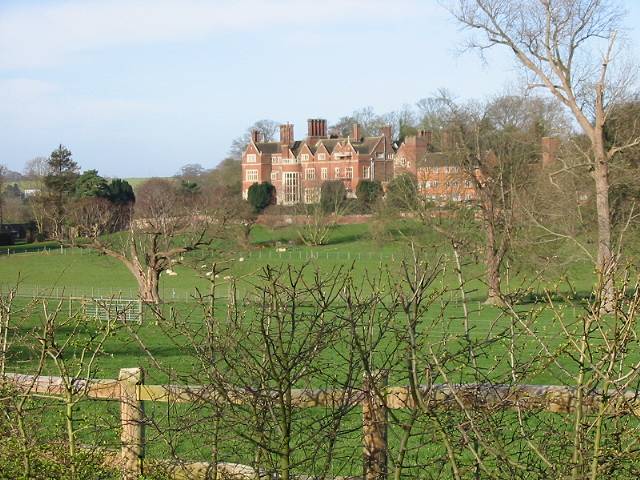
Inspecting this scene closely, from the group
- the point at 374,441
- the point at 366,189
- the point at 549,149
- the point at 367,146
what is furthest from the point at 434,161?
the point at 367,146

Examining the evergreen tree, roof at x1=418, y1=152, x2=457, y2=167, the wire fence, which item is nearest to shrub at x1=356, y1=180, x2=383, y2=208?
the wire fence

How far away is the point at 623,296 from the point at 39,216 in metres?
62.7

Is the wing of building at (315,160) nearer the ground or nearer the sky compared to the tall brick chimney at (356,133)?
nearer the ground

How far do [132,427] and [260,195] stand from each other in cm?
7866

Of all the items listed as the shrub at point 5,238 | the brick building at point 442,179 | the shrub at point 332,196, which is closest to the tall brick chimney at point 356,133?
the shrub at point 332,196

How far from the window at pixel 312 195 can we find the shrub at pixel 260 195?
9184mm

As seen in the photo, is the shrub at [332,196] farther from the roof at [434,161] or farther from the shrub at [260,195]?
the roof at [434,161]

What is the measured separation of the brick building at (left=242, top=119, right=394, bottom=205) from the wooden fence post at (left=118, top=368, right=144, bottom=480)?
81.8m

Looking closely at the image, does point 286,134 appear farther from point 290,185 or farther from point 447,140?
point 447,140

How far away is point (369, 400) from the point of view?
181 inches

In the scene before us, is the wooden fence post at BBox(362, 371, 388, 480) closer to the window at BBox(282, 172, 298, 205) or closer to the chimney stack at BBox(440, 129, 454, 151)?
the chimney stack at BBox(440, 129, 454, 151)

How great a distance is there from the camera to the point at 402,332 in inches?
173

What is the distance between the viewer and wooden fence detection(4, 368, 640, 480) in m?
4.21

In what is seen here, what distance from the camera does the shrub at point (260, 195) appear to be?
8238cm
